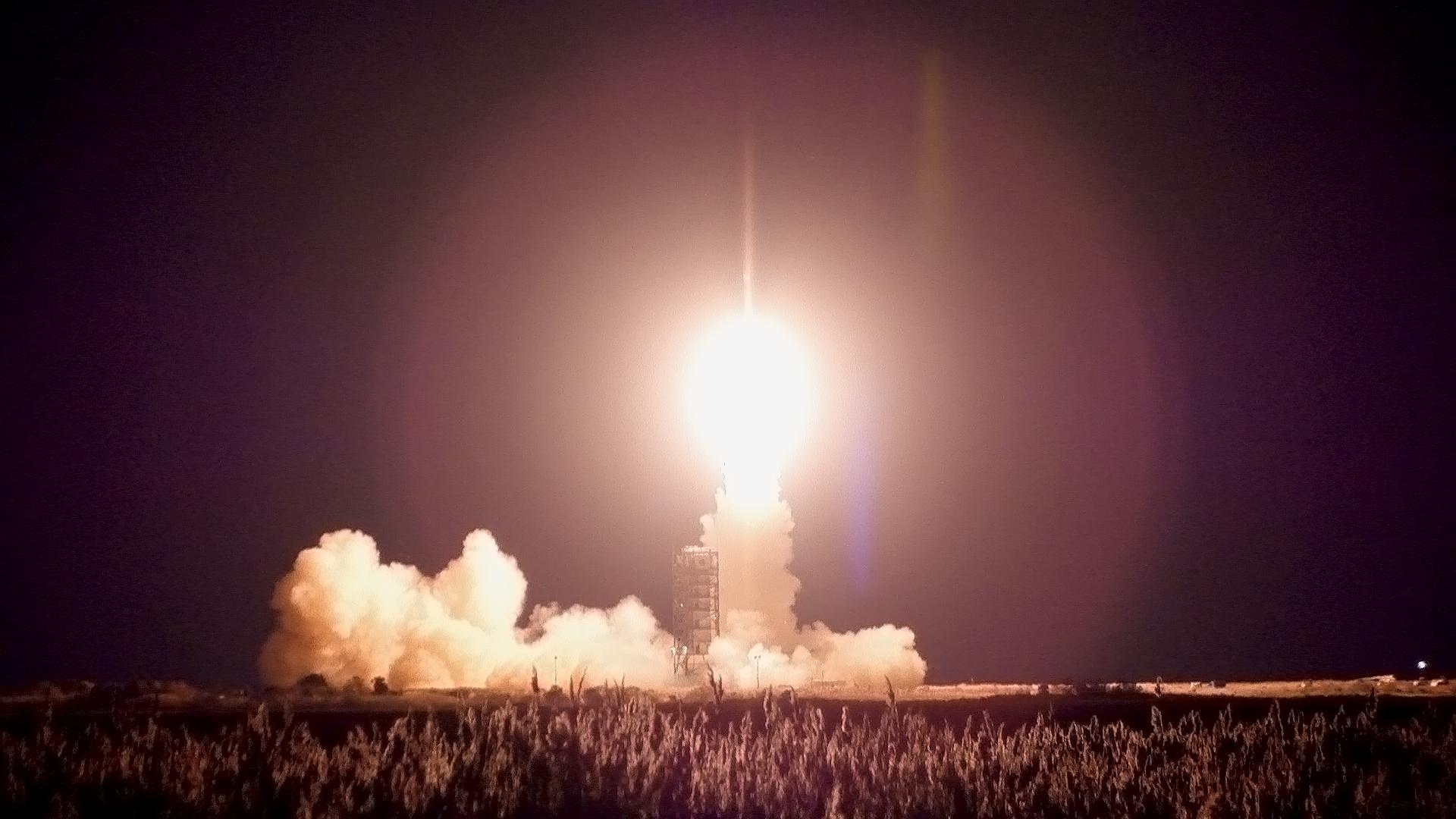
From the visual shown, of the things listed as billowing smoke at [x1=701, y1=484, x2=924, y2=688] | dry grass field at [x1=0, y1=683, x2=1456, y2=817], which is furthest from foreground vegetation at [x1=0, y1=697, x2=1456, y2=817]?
billowing smoke at [x1=701, y1=484, x2=924, y2=688]

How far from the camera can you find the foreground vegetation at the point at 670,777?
13.7m

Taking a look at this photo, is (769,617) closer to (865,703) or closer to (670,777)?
(865,703)

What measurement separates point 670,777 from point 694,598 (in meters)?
37.2

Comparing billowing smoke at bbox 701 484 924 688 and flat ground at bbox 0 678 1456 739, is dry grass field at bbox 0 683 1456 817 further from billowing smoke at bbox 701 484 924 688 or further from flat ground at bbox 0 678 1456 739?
billowing smoke at bbox 701 484 924 688

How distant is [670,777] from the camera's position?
49.2 feet

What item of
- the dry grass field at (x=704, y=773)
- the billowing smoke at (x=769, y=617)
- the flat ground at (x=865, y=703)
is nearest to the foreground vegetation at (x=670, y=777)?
the dry grass field at (x=704, y=773)

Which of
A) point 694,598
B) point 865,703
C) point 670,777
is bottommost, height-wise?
point 670,777

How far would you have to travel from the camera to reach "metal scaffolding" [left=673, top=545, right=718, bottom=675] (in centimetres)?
5159

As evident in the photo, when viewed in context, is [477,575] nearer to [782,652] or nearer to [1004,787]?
[782,652]

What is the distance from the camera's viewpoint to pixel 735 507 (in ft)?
177

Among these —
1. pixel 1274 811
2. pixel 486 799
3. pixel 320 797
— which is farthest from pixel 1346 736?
pixel 320 797

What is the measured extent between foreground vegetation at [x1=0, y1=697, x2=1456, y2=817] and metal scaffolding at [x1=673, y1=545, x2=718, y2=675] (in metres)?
34.5

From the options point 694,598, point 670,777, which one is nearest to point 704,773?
point 670,777

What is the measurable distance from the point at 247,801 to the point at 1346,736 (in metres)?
15.1
